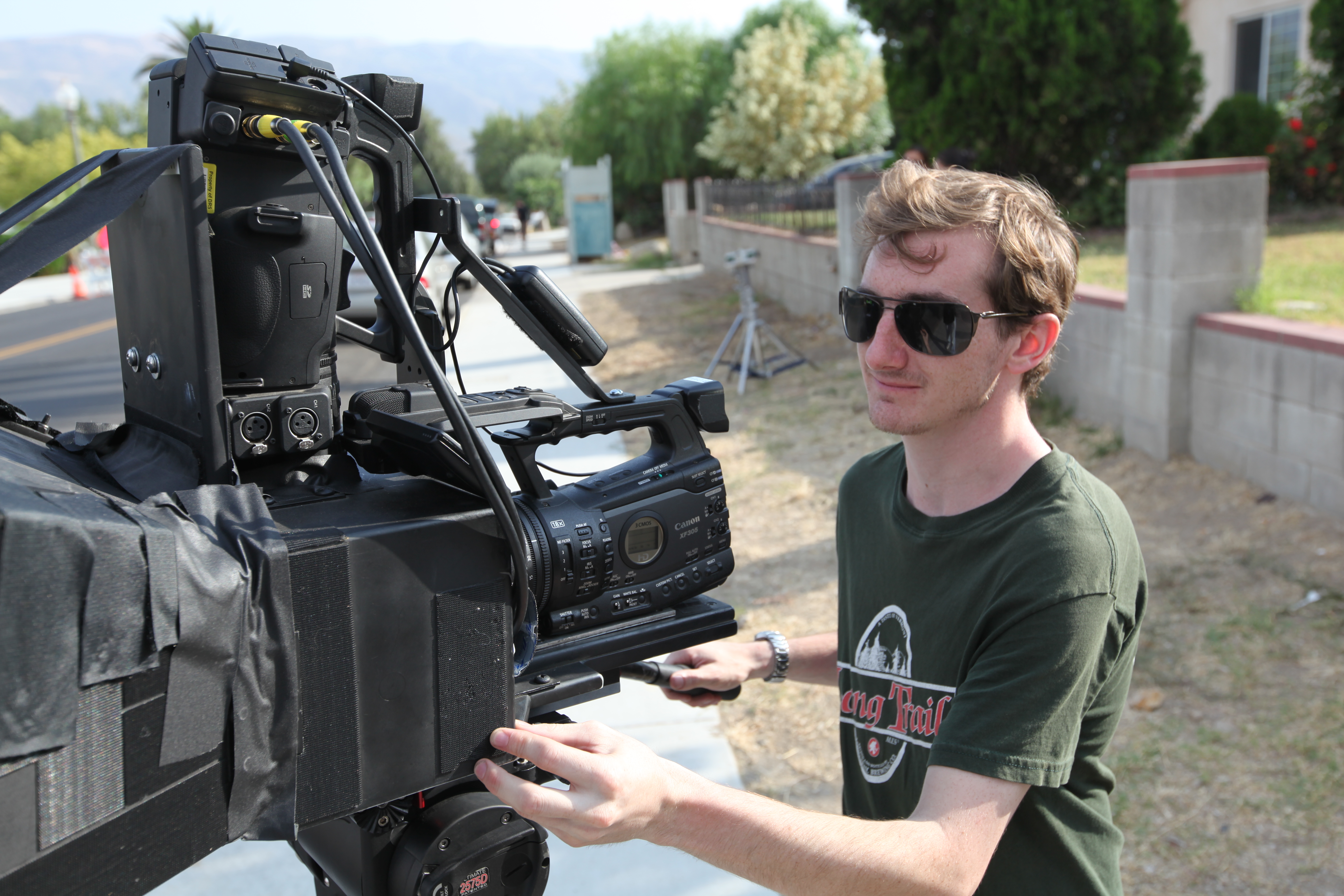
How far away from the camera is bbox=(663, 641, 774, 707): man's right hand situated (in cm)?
182

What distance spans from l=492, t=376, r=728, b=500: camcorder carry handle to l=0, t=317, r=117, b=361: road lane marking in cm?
1371

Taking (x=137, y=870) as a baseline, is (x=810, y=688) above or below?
below

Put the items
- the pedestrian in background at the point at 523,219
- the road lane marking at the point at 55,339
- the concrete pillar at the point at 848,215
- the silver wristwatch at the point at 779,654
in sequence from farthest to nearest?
the pedestrian in background at the point at 523,219, the road lane marking at the point at 55,339, the concrete pillar at the point at 848,215, the silver wristwatch at the point at 779,654

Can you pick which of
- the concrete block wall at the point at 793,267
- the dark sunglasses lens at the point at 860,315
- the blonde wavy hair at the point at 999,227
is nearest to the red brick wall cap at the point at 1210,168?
the concrete block wall at the point at 793,267

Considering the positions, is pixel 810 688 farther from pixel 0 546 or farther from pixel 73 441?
pixel 0 546

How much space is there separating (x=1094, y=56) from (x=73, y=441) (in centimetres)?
1004

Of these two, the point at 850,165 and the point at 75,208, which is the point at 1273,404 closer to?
the point at 75,208

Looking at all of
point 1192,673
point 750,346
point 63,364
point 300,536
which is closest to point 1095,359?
point 1192,673

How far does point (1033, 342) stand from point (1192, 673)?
107 inches

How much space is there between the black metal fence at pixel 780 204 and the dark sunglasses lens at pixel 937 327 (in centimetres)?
941

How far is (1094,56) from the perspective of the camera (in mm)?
9445

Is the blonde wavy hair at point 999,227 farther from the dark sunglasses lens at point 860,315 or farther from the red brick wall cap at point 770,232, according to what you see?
the red brick wall cap at point 770,232

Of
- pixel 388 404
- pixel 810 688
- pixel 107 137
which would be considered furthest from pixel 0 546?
pixel 107 137

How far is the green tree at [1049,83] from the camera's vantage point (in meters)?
9.31
